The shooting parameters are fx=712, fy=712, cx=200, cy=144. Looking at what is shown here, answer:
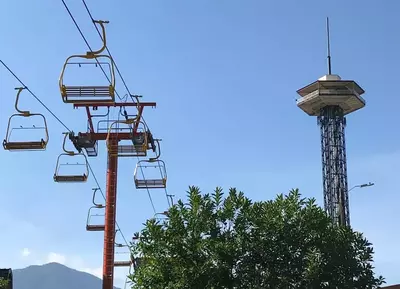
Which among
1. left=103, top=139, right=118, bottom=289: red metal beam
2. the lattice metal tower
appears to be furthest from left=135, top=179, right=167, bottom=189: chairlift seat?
the lattice metal tower

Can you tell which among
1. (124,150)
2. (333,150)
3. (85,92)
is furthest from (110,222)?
(333,150)

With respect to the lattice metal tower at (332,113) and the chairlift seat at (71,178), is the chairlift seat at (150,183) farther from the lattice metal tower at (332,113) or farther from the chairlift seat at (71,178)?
the lattice metal tower at (332,113)

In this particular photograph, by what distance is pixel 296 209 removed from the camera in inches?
723

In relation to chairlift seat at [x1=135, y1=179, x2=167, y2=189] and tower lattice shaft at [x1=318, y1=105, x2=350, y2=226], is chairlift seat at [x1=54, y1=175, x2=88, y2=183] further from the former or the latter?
tower lattice shaft at [x1=318, y1=105, x2=350, y2=226]

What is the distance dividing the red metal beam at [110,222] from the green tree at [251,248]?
476 cm

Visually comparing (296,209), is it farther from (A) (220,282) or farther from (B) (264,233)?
(A) (220,282)

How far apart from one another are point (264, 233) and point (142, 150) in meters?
6.53

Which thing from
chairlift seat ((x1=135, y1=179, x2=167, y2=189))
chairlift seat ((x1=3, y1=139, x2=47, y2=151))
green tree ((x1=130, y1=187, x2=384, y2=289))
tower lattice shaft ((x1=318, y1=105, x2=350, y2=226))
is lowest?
green tree ((x1=130, y1=187, x2=384, y2=289))

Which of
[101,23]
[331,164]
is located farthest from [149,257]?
[331,164]

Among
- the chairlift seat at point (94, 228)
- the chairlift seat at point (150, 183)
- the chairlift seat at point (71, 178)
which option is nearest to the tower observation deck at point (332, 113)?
the chairlift seat at point (94, 228)

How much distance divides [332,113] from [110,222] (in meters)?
100

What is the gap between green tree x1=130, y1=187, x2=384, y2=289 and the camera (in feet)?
57.7

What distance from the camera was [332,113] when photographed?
120500 millimetres

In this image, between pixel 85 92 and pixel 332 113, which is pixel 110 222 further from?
pixel 332 113
